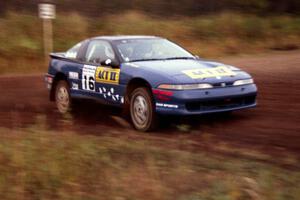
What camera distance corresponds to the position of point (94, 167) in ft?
18.4

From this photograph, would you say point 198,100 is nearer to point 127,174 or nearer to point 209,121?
point 209,121

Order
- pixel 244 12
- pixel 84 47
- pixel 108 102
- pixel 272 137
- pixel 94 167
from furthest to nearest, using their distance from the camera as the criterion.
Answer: pixel 244 12, pixel 84 47, pixel 108 102, pixel 272 137, pixel 94 167

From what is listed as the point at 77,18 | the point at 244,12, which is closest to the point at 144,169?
the point at 77,18

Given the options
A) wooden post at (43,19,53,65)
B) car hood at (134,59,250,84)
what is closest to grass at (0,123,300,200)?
car hood at (134,59,250,84)

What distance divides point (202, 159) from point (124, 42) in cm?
370

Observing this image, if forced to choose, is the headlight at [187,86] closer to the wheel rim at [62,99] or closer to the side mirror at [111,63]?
the side mirror at [111,63]

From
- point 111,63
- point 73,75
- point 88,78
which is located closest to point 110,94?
point 111,63

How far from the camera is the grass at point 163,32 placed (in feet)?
64.7

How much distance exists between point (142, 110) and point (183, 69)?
0.83 m

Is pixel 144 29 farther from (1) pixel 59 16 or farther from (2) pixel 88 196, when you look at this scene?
(2) pixel 88 196

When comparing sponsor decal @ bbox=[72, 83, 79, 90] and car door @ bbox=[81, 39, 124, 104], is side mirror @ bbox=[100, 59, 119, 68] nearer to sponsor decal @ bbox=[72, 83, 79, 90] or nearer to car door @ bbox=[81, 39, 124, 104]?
car door @ bbox=[81, 39, 124, 104]

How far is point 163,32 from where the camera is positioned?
2417 cm

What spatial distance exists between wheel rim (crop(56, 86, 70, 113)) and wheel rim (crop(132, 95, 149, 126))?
2.15 meters

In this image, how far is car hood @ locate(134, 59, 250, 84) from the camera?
796 cm
